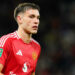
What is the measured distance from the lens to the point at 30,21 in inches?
215

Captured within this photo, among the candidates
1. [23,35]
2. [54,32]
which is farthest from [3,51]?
[54,32]

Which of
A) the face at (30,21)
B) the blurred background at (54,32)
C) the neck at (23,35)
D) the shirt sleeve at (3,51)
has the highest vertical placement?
the face at (30,21)

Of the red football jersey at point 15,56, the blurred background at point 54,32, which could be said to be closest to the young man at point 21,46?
the red football jersey at point 15,56

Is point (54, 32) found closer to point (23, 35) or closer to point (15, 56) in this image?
point (23, 35)

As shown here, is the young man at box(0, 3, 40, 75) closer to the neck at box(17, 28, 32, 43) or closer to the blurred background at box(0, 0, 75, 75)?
the neck at box(17, 28, 32, 43)

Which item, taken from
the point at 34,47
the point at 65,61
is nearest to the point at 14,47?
the point at 34,47

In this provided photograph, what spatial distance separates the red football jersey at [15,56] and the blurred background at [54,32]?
4.88 m

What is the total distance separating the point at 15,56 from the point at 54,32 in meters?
6.45

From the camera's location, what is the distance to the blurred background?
420 inches

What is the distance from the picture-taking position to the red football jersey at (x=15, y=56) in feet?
17.0

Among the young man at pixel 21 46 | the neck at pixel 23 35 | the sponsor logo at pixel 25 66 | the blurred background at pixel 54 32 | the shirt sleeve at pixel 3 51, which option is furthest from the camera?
the blurred background at pixel 54 32

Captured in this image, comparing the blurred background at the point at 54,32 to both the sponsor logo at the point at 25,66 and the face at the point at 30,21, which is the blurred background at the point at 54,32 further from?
the face at the point at 30,21

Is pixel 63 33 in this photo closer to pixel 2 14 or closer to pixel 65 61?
pixel 65 61

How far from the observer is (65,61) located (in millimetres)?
10766
